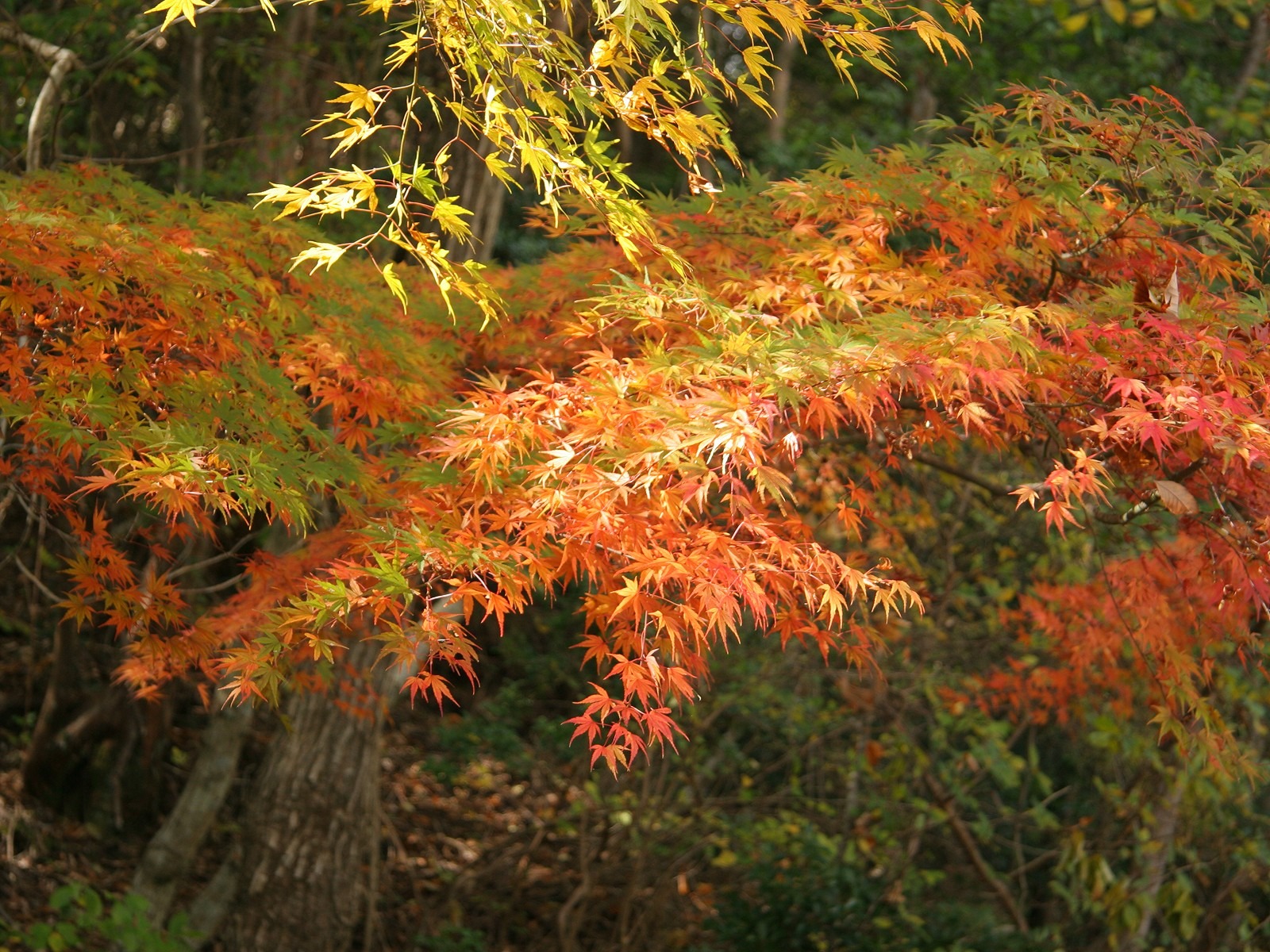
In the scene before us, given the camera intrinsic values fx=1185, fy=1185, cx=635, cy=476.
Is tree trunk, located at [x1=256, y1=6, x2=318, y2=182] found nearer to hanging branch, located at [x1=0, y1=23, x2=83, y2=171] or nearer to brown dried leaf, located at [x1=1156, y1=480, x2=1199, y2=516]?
hanging branch, located at [x1=0, y1=23, x2=83, y2=171]

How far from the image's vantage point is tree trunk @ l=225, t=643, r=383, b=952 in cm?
498

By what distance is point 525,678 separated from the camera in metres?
7.71

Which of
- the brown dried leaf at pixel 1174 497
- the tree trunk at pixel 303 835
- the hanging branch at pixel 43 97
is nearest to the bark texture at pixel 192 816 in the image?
the tree trunk at pixel 303 835

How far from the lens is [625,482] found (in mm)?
2260

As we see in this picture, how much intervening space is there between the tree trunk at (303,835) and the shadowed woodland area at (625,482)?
0.02 metres

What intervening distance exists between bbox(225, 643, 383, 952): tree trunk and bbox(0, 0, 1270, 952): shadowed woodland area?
0.02 metres

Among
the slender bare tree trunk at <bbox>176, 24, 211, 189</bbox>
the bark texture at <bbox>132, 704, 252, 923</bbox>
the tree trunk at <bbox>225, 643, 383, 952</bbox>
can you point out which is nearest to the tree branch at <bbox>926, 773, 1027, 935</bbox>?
the tree trunk at <bbox>225, 643, 383, 952</bbox>

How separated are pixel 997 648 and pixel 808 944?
2.02 metres

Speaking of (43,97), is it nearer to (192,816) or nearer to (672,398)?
(672,398)

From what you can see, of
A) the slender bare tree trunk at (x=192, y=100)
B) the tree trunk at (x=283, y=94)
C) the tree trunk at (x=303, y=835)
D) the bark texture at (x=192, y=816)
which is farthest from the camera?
the slender bare tree trunk at (x=192, y=100)

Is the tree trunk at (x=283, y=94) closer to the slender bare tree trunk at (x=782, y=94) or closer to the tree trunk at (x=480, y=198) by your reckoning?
the tree trunk at (x=480, y=198)

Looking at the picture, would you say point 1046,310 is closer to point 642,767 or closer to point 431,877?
point 642,767

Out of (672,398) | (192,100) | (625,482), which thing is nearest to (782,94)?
(192,100)

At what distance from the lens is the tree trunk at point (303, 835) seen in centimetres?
498
